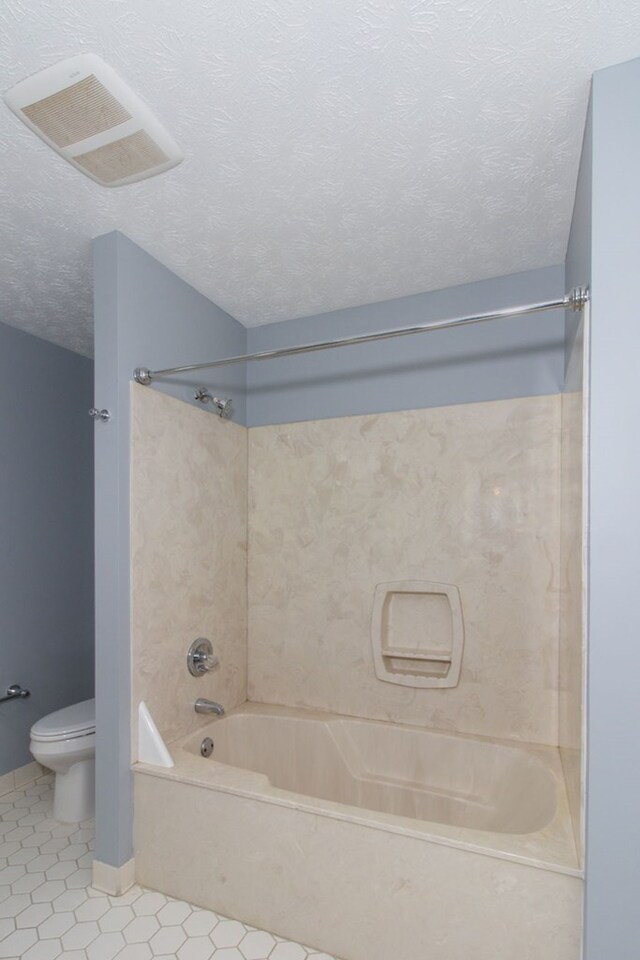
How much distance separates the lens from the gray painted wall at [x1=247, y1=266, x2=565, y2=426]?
2.24 m

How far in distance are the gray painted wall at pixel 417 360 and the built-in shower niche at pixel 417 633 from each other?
0.85m

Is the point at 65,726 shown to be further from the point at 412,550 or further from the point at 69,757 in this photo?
the point at 412,550

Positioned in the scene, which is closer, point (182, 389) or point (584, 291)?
point (584, 291)

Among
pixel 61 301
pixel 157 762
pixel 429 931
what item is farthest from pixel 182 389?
pixel 429 931

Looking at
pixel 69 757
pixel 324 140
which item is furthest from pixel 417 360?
pixel 69 757

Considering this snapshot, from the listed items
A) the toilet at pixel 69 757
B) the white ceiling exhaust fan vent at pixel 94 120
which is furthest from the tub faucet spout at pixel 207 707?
the white ceiling exhaust fan vent at pixel 94 120

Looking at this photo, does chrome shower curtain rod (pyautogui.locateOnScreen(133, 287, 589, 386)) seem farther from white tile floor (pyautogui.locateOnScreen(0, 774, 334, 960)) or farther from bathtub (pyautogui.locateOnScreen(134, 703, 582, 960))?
white tile floor (pyautogui.locateOnScreen(0, 774, 334, 960))

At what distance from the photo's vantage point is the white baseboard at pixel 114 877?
5.99 feet

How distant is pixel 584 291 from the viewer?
1.32 m

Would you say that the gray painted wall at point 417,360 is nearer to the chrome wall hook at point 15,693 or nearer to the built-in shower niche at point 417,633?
the built-in shower niche at point 417,633

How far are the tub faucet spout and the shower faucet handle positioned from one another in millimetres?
109

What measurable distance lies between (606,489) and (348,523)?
1407 millimetres

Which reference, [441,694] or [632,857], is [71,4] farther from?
[441,694]

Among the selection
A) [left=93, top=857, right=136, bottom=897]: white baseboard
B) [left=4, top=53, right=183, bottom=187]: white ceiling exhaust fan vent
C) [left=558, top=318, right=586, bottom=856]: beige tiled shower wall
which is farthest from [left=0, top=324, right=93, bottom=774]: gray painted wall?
[left=558, top=318, right=586, bottom=856]: beige tiled shower wall
